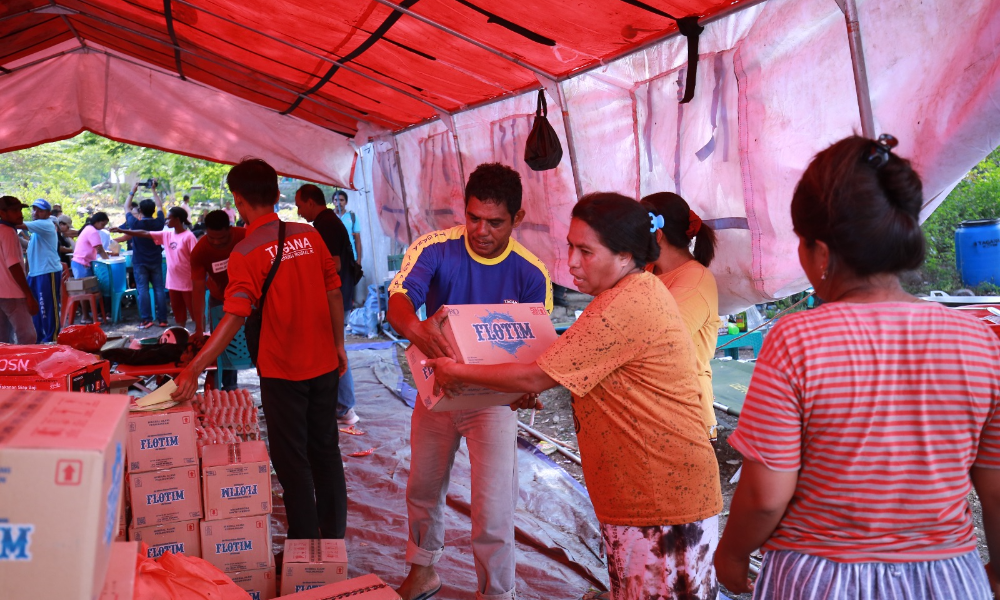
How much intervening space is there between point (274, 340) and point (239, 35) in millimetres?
2803

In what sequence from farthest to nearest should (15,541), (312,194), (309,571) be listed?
(312,194) → (309,571) → (15,541)

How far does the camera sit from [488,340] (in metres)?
2.12

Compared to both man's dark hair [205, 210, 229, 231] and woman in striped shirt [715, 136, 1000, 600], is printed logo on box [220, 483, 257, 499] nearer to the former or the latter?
woman in striped shirt [715, 136, 1000, 600]

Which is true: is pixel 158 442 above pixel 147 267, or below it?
below

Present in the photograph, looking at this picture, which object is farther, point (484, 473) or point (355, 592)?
point (484, 473)

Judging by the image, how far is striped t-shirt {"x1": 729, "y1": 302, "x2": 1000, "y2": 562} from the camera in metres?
1.22

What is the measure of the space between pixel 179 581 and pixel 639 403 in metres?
1.32

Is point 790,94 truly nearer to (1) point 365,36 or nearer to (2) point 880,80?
(2) point 880,80

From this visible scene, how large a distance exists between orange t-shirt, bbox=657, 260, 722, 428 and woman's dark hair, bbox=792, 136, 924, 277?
4.01ft

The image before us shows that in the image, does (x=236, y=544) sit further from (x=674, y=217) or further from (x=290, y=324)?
(x=674, y=217)

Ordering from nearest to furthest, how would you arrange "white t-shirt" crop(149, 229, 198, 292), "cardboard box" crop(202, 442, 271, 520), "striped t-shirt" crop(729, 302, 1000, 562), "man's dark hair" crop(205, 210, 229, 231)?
"striped t-shirt" crop(729, 302, 1000, 562), "cardboard box" crop(202, 442, 271, 520), "man's dark hair" crop(205, 210, 229, 231), "white t-shirt" crop(149, 229, 198, 292)

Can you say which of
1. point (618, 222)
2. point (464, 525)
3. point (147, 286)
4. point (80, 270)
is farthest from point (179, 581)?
point (80, 270)

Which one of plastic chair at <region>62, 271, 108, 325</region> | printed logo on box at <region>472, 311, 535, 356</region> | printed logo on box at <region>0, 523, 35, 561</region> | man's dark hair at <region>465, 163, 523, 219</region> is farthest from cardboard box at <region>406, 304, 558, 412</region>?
plastic chair at <region>62, 271, 108, 325</region>

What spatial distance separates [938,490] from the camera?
4.12 ft
